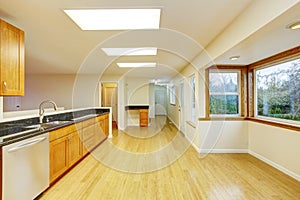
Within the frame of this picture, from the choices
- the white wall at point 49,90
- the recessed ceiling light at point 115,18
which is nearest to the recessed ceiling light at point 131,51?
the recessed ceiling light at point 115,18

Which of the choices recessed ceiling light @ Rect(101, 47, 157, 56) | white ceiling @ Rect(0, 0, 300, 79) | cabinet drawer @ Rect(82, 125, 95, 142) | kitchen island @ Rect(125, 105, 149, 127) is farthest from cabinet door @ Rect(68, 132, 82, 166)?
kitchen island @ Rect(125, 105, 149, 127)

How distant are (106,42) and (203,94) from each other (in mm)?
2440

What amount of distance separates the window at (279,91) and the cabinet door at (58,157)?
3.78 m

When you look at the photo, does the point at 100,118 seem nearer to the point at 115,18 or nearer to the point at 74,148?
the point at 74,148

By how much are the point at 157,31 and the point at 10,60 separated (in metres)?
1.99

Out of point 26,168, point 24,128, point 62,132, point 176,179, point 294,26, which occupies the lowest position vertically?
point 176,179

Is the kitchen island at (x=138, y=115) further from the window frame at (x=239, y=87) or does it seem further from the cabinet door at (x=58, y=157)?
the cabinet door at (x=58, y=157)

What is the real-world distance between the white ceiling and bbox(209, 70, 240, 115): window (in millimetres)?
800

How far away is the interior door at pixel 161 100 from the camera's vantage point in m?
14.6

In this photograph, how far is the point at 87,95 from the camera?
776 centimetres

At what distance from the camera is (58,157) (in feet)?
10.0

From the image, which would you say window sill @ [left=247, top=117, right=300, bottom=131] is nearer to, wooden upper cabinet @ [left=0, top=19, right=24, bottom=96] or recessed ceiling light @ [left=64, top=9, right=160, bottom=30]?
recessed ceiling light @ [left=64, top=9, right=160, bottom=30]

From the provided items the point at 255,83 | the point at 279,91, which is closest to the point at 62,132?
the point at 279,91

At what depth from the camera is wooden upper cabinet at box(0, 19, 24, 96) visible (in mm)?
2410
